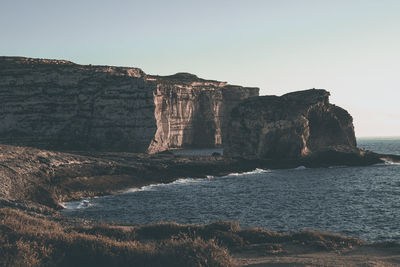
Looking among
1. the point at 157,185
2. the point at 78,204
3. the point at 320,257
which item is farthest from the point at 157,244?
the point at 157,185

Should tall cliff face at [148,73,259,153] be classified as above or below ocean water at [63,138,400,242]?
above

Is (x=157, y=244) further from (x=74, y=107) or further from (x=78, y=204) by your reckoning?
(x=74, y=107)

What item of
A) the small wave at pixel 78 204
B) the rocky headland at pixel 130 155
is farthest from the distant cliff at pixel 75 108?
the small wave at pixel 78 204

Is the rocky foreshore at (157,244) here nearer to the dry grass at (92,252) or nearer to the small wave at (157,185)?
the dry grass at (92,252)

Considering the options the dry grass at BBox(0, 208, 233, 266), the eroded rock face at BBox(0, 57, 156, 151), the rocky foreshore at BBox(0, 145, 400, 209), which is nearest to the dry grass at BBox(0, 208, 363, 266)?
the dry grass at BBox(0, 208, 233, 266)

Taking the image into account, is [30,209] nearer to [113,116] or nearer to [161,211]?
[161,211]

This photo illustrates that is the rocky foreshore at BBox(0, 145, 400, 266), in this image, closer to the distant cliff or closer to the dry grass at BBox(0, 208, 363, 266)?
the dry grass at BBox(0, 208, 363, 266)

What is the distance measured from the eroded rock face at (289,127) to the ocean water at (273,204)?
16.9 metres

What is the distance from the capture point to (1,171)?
126ft

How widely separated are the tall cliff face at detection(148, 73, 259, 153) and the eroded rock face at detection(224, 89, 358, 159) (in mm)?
35047

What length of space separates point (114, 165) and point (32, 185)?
1545cm

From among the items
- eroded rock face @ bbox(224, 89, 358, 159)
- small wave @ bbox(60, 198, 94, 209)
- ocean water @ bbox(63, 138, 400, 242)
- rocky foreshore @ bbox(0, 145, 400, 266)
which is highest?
eroded rock face @ bbox(224, 89, 358, 159)

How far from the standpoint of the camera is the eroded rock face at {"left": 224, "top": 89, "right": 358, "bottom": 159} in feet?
250

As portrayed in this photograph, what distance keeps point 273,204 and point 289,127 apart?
1571 inches
